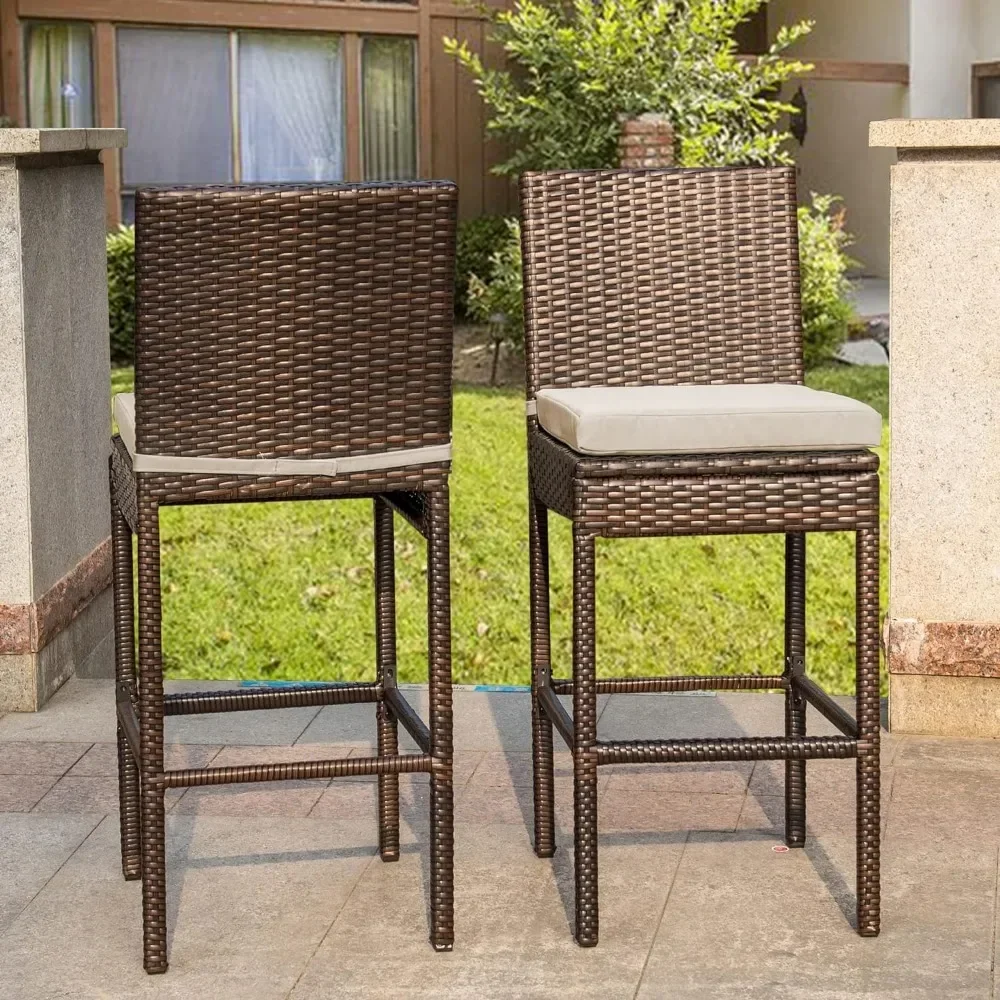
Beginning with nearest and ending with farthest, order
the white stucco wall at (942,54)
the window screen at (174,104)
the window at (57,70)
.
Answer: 1. the window at (57,70)
2. the window screen at (174,104)
3. the white stucco wall at (942,54)

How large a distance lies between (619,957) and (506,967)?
207 millimetres

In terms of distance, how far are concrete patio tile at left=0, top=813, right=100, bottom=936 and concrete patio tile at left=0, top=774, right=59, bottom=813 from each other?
0.06m

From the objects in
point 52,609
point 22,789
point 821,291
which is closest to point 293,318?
point 22,789

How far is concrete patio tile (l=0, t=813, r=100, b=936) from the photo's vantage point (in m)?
3.72

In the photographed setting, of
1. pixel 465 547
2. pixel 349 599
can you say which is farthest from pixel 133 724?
pixel 465 547

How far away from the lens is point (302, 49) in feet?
56.3

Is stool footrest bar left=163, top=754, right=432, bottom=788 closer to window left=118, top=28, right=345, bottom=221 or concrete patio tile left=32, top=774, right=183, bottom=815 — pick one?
concrete patio tile left=32, top=774, right=183, bottom=815

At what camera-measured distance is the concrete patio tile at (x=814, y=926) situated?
3289 mm

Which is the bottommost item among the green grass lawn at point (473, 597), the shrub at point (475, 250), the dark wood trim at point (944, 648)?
the green grass lawn at point (473, 597)

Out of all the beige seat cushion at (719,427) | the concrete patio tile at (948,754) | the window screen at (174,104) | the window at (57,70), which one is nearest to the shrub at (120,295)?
the window screen at (174,104)

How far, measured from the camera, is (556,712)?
3.78 meters

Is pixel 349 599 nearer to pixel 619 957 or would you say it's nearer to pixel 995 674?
pixel 995 674

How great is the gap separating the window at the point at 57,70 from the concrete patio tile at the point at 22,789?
41.8 feet

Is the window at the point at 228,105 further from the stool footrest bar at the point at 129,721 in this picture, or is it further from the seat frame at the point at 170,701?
the seat frame at the point at 170,701
